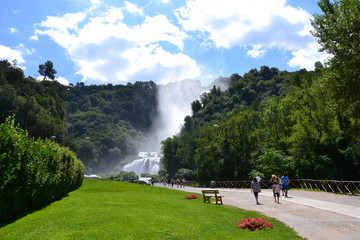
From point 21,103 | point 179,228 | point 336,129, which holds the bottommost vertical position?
point 179,228

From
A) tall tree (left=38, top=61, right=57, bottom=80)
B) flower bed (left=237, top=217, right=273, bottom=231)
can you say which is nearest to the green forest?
tall tree (left=38, top=61, right=57, bottom=80)

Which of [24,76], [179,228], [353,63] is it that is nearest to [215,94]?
[24,76]

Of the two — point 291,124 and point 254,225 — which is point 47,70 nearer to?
point 291,124

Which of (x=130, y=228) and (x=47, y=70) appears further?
(x=47, y=70)

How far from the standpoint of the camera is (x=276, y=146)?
5109cm

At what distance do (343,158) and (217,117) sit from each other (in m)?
113

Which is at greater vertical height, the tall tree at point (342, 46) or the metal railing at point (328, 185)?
the tall tree at point (342, 46)

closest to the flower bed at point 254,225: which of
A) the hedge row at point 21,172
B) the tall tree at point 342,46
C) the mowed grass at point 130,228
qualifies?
the mowed grass at point 130,228

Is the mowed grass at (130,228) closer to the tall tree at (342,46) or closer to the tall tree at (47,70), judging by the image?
the tall tree at (342,46)

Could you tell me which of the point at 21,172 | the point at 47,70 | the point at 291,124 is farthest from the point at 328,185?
the point at 47,70

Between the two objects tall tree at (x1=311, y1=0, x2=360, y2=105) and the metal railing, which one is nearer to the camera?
tall tree at (x1=311, y1=0, x2=360, y2=105)

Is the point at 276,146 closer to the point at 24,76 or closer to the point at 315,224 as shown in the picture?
the point at 315,224

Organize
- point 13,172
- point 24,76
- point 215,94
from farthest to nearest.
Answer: point 215,94 → point 24,76 → point 13,172

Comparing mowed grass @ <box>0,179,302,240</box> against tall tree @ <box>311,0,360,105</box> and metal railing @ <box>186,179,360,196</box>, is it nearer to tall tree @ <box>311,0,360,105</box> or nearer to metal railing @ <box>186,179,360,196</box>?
tall tree @ <box>311,0,360,105</box>
